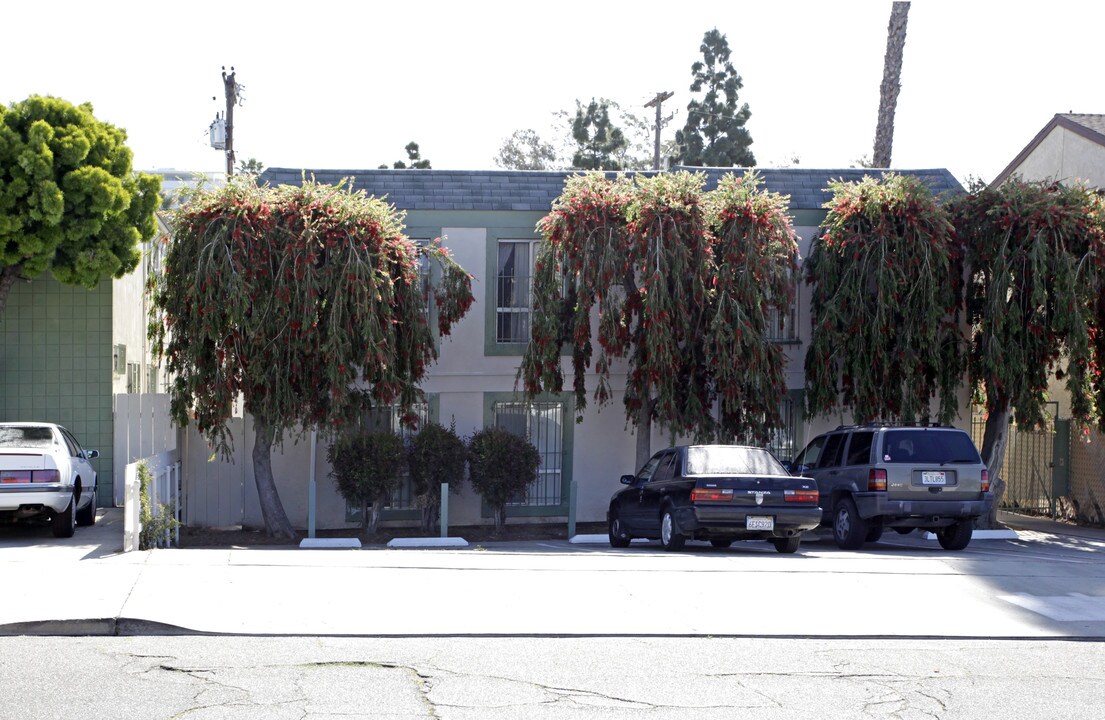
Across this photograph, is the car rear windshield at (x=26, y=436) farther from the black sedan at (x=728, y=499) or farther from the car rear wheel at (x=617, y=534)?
the black sedan at (x=728, y=499)

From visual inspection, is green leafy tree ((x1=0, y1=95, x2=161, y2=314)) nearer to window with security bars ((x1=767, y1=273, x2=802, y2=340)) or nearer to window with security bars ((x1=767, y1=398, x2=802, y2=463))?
window with security bars ((x1=767, y1=273, x2=802, y2=340))

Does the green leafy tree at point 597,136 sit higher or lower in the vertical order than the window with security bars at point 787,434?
higher

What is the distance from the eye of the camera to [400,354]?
19.2 m

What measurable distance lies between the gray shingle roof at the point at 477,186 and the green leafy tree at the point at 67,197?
9.32ft

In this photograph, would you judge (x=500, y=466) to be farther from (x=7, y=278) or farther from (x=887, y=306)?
(x=7, y=278)

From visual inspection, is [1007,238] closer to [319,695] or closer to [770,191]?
[770,191]

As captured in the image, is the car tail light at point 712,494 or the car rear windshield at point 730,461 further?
the car rear windshield at point 730,461

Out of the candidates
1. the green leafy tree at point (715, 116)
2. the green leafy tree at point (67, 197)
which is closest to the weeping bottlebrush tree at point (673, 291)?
the green leafy tree at point (67, 197)

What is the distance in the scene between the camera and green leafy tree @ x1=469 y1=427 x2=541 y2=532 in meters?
20.7

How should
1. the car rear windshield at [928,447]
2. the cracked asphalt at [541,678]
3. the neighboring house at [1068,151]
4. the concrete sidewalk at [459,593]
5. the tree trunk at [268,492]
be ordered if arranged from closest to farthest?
the cracked asphalt at [541,678]
the concrete sidewalk at [459,593]
the car rear windshield at [928,447]
the tree trunk at [268,492]
the neighboring house at [1068,151]

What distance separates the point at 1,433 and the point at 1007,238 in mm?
15284

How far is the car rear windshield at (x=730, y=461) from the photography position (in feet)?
54.2

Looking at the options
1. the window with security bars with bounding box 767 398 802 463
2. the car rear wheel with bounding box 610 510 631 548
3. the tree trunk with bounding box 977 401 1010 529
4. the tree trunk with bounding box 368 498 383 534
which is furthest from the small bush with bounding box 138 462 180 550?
the tree trunk with bounding box 977 401 1010 529

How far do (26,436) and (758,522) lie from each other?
9561 millimetres
